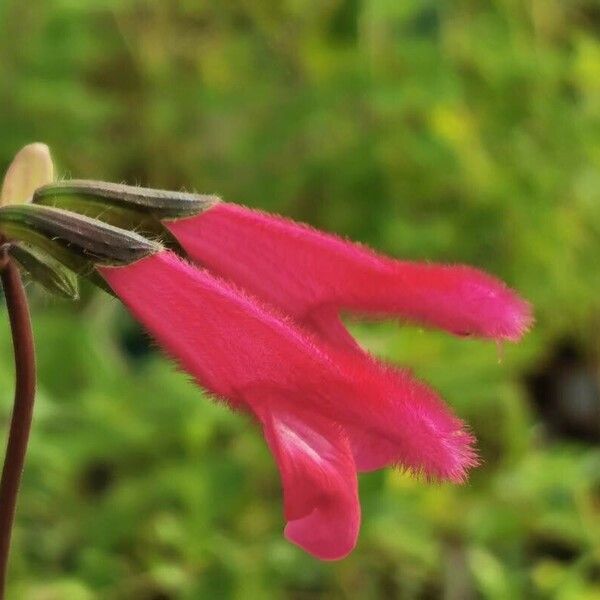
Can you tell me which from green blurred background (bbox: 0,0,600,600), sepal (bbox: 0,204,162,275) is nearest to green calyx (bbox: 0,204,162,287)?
sepal (bbox: 0,204,162,275)

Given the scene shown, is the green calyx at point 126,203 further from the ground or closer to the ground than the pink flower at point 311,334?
further from the ground

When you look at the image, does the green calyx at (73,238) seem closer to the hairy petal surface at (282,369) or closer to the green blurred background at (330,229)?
the hairy petal surface at (282,369)

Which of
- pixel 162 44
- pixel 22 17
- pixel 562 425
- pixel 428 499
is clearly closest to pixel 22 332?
pixel 428 499

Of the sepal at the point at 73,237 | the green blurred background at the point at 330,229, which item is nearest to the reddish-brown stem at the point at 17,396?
the sepal at the point at 73,237

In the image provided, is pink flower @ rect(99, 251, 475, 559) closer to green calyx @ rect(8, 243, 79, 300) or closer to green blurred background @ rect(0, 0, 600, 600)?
green calyx @ rect(8, 243, 79, 300)

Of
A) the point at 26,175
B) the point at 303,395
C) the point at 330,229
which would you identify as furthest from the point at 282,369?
the point at 330,229

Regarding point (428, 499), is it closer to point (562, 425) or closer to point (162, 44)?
point (562, 425)
